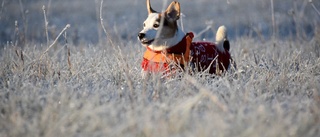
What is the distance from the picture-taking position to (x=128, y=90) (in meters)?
3.03

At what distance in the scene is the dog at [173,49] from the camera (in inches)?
150

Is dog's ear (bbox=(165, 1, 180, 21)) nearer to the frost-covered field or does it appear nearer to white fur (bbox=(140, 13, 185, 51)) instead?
white fur (bbox=(140, 13, 185, 51))

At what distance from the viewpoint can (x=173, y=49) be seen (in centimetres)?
395

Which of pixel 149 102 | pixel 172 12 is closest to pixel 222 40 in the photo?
pixel 172 12

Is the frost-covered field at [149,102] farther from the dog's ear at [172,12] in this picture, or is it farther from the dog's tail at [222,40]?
the dog's ear at [172,12]

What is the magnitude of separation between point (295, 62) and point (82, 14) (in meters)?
9.58

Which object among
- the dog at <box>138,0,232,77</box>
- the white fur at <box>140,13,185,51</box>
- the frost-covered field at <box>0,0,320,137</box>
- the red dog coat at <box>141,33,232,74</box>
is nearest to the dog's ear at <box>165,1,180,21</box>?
the dog at <box>138,0,232,77</box>

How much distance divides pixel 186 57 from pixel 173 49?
0.49 ft

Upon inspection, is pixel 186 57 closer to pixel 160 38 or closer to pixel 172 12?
pixel 160 38

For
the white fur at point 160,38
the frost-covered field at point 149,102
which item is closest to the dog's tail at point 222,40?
the frost-covered field at point 149,102

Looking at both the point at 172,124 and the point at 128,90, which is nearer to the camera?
the point at 172,124

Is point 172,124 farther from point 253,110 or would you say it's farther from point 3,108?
point 3,108

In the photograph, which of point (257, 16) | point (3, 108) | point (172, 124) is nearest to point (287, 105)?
point (172, 124)

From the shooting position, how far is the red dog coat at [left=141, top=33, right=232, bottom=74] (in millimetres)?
3729
